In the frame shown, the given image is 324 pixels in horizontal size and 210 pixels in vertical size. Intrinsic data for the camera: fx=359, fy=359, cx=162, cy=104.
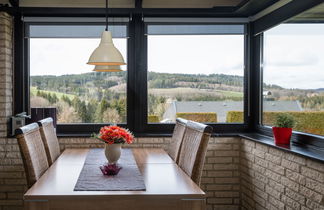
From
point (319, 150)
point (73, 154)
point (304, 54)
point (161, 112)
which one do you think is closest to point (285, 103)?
point (304, 54)

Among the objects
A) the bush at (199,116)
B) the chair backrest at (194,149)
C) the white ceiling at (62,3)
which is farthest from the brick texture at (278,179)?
the white ceiling at (62,3)

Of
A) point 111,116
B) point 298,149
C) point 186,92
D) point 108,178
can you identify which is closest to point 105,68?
point 111,116

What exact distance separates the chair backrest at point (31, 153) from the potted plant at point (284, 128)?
2.06 m

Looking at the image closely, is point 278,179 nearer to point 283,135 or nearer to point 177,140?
point 283,135

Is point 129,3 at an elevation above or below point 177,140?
above

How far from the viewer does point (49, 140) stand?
342 cm

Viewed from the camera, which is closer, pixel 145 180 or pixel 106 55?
pixel 145 180

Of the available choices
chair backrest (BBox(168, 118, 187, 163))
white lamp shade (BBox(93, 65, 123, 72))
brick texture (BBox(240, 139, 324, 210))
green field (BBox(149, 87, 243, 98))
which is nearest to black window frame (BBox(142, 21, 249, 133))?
green field (BBox(149, 87, 243, 98))

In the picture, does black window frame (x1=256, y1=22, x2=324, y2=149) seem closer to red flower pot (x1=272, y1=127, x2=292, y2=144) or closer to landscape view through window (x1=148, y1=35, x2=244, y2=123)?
red flower pot (x1=272, y1=127, x2=292, y2=144)

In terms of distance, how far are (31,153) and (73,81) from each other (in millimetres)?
1826

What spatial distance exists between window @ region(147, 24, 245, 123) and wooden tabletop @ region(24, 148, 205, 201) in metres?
1.20

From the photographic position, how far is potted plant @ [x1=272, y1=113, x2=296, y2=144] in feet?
10.5

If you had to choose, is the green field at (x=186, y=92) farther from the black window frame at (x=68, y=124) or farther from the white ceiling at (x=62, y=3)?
the white ceiling at (x=62, y=3)

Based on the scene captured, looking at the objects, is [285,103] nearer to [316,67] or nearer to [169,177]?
[316,67]
